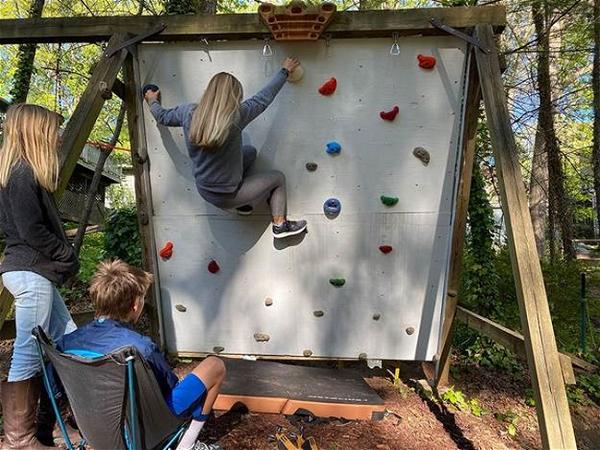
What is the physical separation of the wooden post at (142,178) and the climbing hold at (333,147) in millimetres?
1149

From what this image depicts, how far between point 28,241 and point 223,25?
1.58m

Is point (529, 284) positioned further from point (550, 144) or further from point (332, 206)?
point (550, 144)

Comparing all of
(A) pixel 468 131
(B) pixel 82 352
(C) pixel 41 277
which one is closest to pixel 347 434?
(B) pixel 82 352

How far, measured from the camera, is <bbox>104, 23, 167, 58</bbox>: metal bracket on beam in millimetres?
2619

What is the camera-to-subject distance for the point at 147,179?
115 inches

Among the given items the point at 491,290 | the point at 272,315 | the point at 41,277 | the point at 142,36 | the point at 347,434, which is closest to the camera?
the point at 41,277

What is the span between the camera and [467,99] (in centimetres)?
271

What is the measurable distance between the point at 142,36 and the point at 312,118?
43.1 inches

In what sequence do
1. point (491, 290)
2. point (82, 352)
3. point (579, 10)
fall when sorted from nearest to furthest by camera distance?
point (82, 352)
point (491, 290)
point (579, 10)

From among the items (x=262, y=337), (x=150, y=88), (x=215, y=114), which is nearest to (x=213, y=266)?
(x=262, y=337)

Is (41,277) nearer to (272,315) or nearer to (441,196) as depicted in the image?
(272,315)

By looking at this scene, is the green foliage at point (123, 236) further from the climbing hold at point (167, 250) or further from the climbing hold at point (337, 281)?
the climbing hold at point (337, 281)

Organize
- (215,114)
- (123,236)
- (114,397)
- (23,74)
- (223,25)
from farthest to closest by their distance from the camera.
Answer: (23,74) → (123,236) → (223,25) → (215,114) → (114,397)

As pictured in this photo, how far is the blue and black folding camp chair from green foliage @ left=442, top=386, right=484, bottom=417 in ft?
6.62
